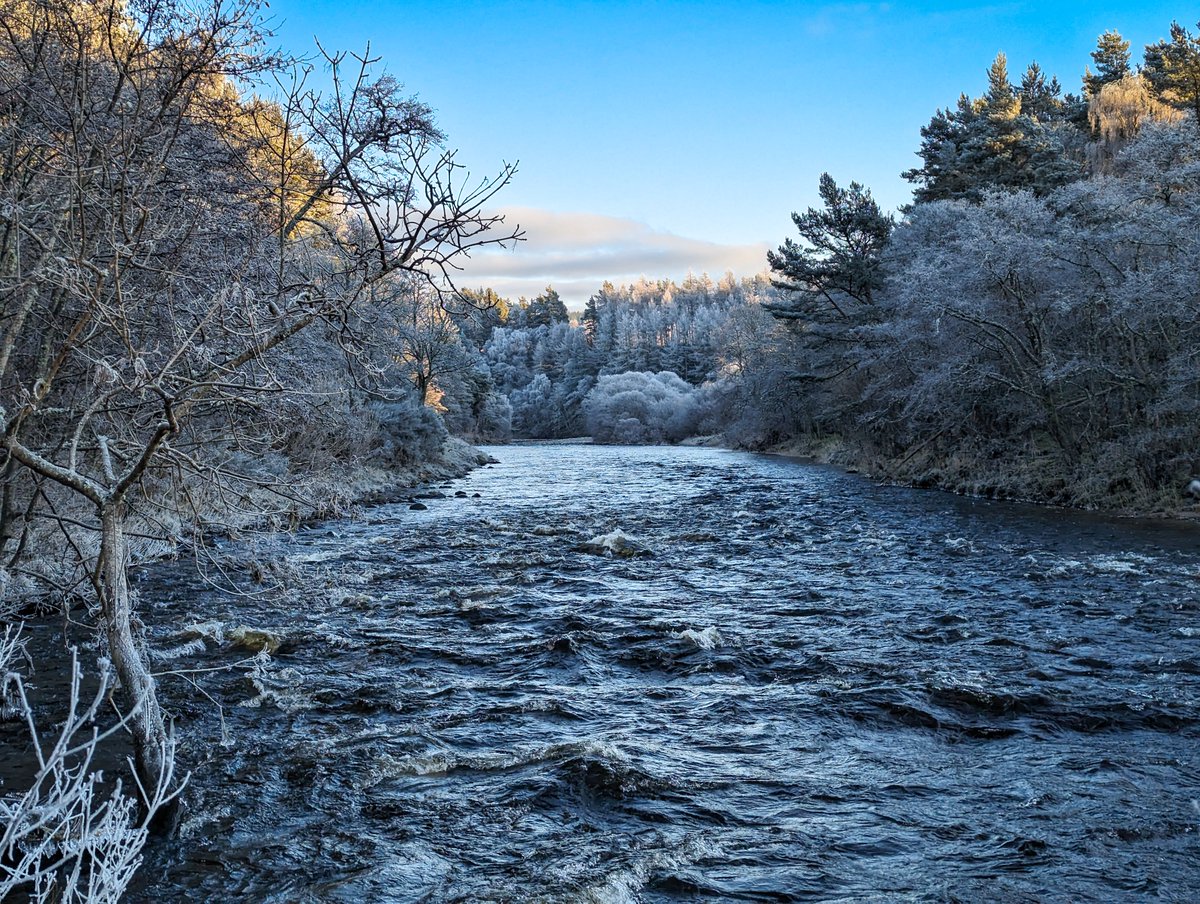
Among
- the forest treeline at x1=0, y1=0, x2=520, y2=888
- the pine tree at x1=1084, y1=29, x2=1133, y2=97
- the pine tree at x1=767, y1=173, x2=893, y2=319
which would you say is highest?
the pine tree at x1=1084, y1=29, x2=1133, y2=97

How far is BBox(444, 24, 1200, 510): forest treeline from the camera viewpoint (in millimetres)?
17938

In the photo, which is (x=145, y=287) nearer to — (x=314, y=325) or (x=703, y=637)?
(x=314, y=325)

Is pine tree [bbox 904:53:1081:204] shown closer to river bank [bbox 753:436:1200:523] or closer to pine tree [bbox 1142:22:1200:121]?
pine tree [bbox 1142:22:1200:121]

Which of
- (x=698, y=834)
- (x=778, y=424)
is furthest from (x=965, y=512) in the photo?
(x=778, y=424)

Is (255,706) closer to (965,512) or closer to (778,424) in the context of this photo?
(965,512)

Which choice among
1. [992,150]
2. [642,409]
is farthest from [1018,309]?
[642,409]

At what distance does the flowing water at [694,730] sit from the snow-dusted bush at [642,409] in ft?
206

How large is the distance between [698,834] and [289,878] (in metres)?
2.39

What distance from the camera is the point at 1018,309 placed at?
22312mm

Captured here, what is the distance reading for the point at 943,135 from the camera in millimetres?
40406

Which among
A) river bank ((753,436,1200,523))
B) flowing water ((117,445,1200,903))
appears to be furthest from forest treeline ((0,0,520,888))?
river bank ((753,436,1200,523))

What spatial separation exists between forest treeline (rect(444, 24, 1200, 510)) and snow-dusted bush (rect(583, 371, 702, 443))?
17.3m

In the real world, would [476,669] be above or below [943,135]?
below

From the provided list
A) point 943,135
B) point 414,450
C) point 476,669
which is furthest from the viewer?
point 943,135
